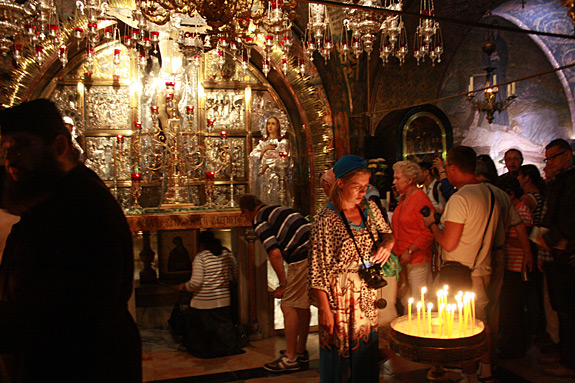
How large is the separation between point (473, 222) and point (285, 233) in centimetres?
166

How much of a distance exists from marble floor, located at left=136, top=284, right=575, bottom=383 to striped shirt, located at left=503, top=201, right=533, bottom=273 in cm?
93

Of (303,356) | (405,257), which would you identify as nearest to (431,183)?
Answer: (405,257)

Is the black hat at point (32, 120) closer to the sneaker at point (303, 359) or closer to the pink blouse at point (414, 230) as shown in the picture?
the pink blouse at point (414, 230)

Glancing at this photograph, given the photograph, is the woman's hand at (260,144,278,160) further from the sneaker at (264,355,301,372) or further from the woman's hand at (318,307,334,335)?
the woman's hand at (318,307,334,335)

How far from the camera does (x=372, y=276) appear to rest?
3.37m

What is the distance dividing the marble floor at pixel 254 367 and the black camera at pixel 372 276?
4.66ft

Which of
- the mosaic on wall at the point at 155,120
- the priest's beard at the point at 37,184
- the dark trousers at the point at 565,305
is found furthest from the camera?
the mosaic on wall at the point at 155,120

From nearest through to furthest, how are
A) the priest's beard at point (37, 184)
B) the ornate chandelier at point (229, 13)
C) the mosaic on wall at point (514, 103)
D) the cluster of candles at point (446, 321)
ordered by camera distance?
the priest's beard at point (37, 184), the cluster of candles at point (446, 321), the ornate chandelier at point (229, 13), the mosaic on wall at point (514, 103)

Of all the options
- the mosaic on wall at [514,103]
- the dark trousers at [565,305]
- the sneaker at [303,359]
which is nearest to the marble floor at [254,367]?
the sneaker at [303,359]

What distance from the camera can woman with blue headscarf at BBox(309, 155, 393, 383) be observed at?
10.7 ft

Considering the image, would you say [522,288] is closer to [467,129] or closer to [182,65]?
[182,65]

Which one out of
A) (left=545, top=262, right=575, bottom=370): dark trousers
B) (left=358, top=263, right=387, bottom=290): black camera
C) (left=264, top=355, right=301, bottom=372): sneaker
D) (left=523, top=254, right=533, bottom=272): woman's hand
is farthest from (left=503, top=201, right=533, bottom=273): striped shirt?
(left=264, top=355, right=301, bottom=372): sneaker

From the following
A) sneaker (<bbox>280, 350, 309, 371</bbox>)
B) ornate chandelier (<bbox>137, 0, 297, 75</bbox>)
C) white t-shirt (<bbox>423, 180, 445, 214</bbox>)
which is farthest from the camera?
white t-shirt (<bbox>423, 180, 445, 214</bbox>)

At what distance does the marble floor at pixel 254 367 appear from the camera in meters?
4.43
